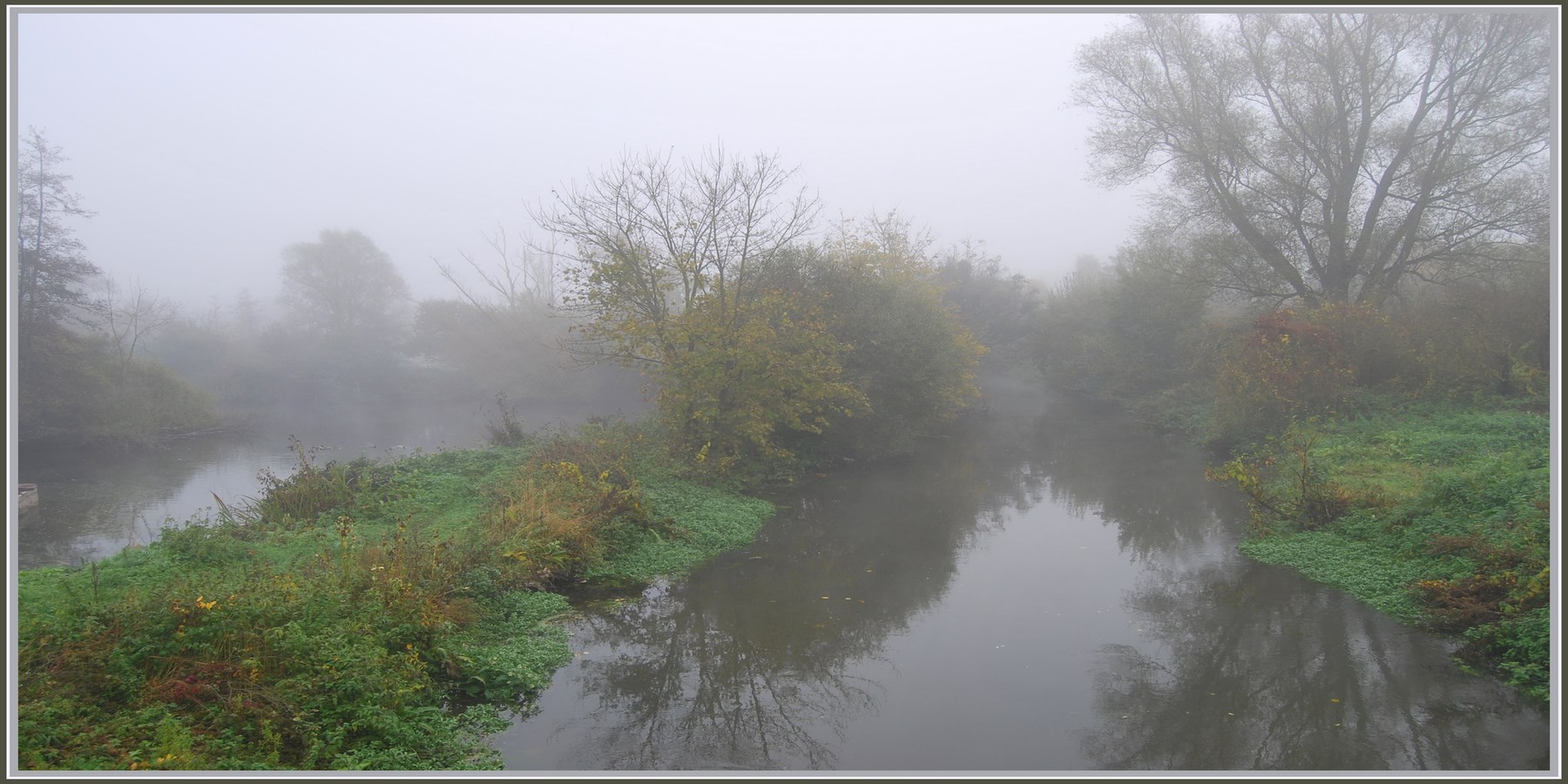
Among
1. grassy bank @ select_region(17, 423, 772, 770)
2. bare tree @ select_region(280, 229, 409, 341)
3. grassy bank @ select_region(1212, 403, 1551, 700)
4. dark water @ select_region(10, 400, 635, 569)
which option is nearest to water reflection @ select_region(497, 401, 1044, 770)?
grassy bank @ select_region(17, 423, 772, 770)

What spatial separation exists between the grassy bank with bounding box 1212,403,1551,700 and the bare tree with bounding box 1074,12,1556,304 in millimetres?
6454

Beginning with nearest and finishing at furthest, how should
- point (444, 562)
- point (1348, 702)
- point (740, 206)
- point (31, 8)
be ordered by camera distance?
point (31, 8) < point (1348, 702) < point (444, 562) < point (740, 206)

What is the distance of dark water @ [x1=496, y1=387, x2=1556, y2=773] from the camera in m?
5.14

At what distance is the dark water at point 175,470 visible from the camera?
11.8m

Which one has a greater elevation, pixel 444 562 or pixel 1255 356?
pixel 1255 356

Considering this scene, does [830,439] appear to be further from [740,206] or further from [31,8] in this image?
[31,8]

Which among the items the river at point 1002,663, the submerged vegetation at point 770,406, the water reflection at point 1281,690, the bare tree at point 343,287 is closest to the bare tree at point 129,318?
the submerged vegetation at point 770,406

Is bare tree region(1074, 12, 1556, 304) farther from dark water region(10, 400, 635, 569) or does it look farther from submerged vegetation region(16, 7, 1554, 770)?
dark water region(10, 400, 635, 569)

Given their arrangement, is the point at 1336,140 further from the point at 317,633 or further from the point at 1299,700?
the point at 317,633

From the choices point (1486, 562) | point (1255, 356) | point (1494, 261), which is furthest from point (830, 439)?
point (1494, 261)

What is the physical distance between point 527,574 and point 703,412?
6.51 metres

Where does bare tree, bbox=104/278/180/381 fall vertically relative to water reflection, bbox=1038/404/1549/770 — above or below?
above

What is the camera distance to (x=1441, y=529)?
26.0 ft

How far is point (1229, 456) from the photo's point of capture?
646 inches
